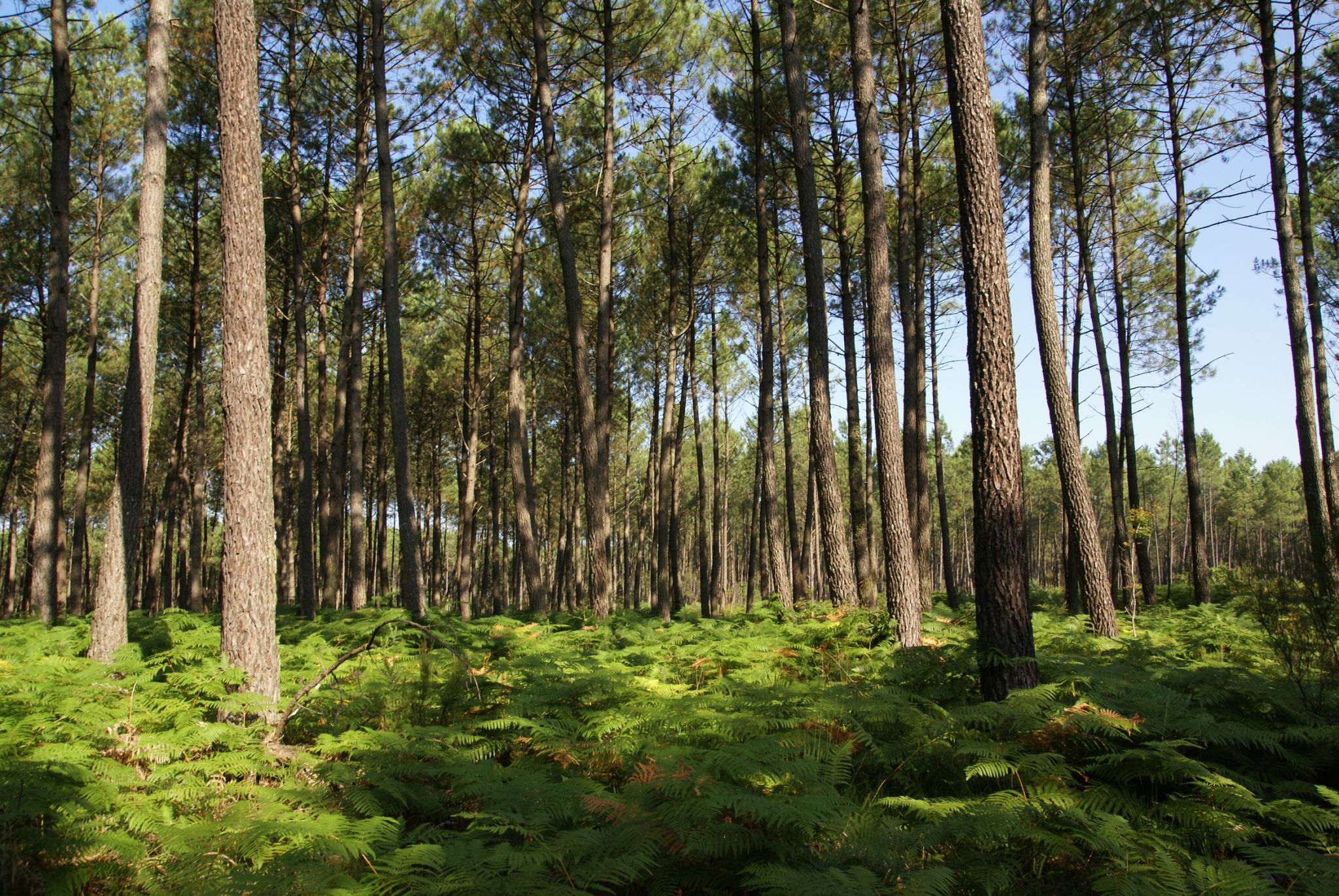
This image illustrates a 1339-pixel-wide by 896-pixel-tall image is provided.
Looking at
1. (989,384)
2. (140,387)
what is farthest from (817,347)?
(140,387)

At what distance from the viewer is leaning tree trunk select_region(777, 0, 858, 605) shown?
9.16 meters

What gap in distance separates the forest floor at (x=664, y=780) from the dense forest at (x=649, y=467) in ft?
0.10

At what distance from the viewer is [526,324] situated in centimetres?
2173

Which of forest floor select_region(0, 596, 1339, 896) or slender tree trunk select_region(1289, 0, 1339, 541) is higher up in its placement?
slender tree trunk select_region(1289, 0, 1339, 541)

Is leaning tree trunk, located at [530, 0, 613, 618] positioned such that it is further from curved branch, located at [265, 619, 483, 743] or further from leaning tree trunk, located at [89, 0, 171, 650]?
curved branch, located at [265, 619, 483, 743]

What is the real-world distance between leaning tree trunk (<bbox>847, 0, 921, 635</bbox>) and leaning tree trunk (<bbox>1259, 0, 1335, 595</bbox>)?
817 cm

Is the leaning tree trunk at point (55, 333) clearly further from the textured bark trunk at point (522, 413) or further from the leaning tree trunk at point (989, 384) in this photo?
the leaning tree trunk at point (989, 384)

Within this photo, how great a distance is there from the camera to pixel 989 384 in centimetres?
515

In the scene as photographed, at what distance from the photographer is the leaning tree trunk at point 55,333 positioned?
9.54 metres

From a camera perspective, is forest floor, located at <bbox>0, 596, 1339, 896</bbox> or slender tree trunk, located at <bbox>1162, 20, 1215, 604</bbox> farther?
slender tree trunk, located at <bbox>1162, 20, 1215, 604</bbox>

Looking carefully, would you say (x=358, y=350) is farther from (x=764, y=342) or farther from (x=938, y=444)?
(x=938, y=444)

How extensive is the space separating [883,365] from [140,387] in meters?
8.19

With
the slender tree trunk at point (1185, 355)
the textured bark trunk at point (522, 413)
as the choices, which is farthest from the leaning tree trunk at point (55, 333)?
the slender tree trunk at point (1185, 355)

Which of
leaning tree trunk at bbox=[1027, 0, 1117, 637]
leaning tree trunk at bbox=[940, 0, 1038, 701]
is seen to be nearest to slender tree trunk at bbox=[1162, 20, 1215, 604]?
leaning tree trunk at bbox=[1027, 0, 1117, 637]
